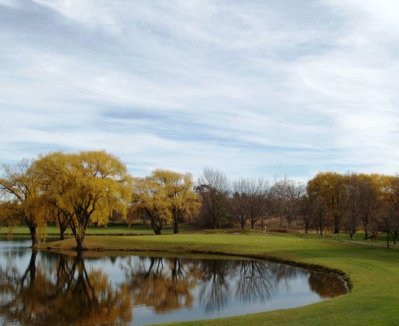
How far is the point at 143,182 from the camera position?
7844 cm

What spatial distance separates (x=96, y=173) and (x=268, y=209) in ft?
181

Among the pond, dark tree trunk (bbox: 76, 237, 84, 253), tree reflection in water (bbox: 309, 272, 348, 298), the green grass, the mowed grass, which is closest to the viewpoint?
the mowed grass

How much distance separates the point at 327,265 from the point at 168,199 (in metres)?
44.1

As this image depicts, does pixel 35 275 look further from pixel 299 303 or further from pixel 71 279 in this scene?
pixel 299 303

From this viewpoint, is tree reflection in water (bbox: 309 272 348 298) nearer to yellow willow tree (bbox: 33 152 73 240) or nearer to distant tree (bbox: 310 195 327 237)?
yellow willow tree (bbox: 33 152 73 240)

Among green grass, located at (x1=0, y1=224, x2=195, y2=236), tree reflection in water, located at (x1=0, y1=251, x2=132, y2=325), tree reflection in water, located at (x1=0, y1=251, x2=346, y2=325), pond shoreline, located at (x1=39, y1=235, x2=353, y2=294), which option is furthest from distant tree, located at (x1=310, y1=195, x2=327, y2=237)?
tree reflection in water, located at (x1=0, y1=251, x2=132, y2=325)

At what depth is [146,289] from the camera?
1152 inches

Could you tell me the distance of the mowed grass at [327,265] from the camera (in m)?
17.1

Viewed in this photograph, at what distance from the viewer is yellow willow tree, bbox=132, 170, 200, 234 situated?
76625 millimetres

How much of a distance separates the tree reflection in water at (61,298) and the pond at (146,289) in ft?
0.14

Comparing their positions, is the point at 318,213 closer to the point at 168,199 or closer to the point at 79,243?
the point at 168,199

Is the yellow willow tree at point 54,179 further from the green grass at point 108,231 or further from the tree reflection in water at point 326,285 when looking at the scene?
the tree reflection in water at point 326,285

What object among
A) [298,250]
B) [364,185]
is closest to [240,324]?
[298,250]

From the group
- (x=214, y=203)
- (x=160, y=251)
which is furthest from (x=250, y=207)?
(x=160, y=251)
